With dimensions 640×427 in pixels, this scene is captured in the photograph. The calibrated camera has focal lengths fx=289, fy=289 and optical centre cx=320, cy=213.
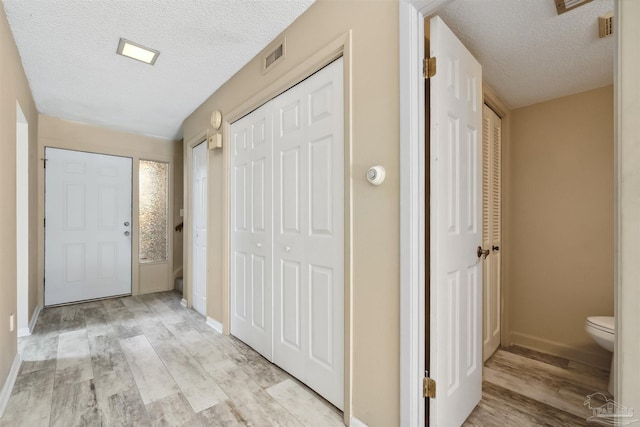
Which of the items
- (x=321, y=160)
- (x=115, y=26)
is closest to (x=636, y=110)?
(x=321, y=160)

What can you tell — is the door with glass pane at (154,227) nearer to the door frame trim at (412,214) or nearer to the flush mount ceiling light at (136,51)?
the flush mount ceiling light at (136,51)

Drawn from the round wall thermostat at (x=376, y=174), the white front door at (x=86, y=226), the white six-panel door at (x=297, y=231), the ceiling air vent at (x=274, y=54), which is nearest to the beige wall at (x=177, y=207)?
the white front door at (x=86, y=226)

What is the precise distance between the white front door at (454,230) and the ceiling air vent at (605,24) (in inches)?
23.8

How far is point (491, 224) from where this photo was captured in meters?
2.31

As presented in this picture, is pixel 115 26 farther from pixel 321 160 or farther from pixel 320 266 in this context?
pixel 320 266

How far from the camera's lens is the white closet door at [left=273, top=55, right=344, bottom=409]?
1629 millimetres

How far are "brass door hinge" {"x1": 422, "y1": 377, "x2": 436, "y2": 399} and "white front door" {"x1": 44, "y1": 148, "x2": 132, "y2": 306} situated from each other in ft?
14.0

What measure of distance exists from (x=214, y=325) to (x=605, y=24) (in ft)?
11.8

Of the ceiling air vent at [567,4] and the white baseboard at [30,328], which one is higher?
the ceiling air vent at [567,4]

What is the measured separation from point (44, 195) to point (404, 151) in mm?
4375

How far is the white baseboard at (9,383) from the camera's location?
1647mm

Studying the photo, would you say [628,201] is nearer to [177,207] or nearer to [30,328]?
[30,328]

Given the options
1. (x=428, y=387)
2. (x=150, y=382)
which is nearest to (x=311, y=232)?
(x=428, y=387)

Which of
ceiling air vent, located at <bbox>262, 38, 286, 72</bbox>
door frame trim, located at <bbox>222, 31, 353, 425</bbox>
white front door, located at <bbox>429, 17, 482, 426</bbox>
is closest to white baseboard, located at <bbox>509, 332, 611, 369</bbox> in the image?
white front door, located at <bbox>429, 17, 482, 426</bbox>
